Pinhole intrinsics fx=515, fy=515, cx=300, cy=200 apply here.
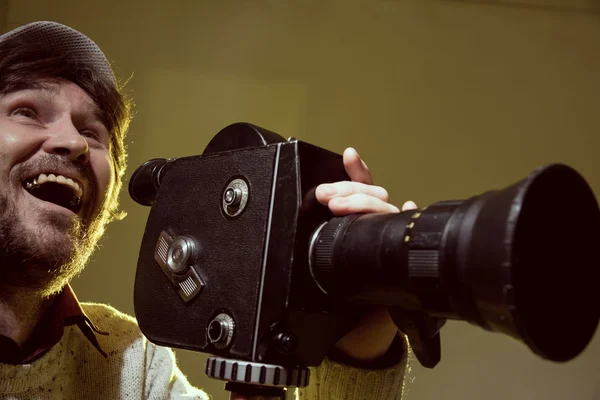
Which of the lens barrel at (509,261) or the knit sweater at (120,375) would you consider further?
the knit sweater at (120,375)

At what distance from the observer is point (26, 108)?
924 mm

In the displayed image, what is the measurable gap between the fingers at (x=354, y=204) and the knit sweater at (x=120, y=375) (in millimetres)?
270

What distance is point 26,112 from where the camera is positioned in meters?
0.92

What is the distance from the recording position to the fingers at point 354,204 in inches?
22.5

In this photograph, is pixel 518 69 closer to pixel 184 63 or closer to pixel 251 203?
pixel 184 63

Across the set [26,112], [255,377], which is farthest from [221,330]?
[26,112]

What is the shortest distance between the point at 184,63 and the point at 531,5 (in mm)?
1370

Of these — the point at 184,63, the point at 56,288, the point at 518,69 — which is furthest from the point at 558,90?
the point at 56,288

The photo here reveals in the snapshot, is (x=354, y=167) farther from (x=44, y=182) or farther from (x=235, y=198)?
(x=44, y=182)

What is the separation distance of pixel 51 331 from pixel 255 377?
1.84 feet

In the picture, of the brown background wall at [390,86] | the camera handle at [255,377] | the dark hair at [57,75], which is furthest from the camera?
the brown background wall at [390,86]

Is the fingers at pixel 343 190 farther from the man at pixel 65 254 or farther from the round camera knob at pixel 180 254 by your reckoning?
the round camera knob at pixel 180 254

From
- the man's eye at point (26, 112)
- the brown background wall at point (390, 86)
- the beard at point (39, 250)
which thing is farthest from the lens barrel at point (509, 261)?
the brown background wall at point (390, 86)

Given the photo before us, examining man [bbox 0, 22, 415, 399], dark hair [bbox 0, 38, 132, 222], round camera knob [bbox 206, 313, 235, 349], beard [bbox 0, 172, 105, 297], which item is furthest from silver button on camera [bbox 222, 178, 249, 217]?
dark hair [bbox 0, 38, 132, 222]
